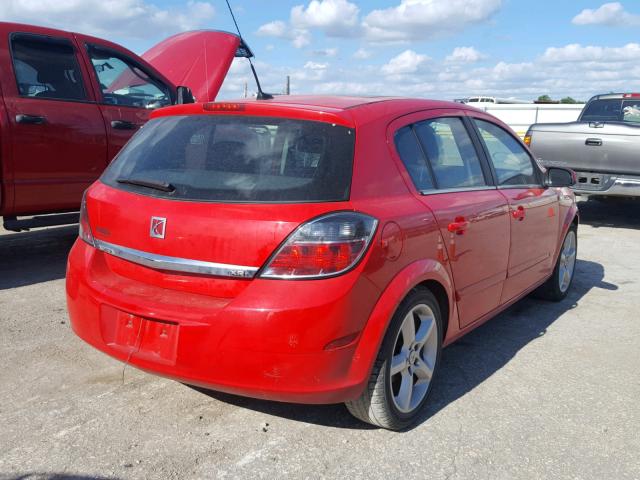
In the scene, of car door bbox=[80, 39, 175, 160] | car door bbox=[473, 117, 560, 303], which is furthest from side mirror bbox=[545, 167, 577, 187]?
car door bbox=[80, 39, 175, 160]

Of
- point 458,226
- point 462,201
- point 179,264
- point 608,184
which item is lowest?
point 608,184

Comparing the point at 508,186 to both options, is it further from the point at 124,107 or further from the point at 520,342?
the point at 124,107

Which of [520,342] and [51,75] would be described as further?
[51,75]

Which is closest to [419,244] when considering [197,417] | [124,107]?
[197,417]

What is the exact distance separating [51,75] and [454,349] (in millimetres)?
4087

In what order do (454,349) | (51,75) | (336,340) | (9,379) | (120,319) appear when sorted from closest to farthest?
(336,340) → (120,319) → (9,379) → (454,349) → (51,75)

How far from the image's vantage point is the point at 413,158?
10.9 feet

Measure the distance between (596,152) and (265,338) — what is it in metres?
7.20

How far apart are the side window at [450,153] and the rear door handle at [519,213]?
0.32 meters

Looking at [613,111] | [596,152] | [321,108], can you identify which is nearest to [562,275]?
[321,108]

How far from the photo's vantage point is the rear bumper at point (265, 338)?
8.59ft

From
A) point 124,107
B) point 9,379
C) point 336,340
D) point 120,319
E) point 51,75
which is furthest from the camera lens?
point 124,107

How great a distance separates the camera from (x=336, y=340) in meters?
2.67

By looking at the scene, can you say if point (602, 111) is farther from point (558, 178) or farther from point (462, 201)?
point (462, 201)
